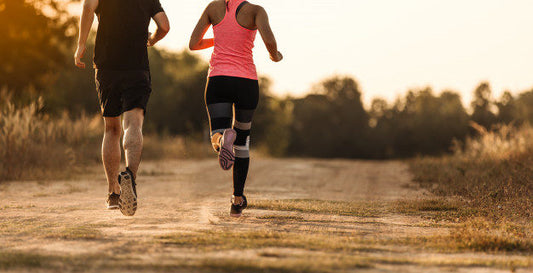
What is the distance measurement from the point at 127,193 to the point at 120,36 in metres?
1.48

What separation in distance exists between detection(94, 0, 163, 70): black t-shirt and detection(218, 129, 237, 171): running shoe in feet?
3.50

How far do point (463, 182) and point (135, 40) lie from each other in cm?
504

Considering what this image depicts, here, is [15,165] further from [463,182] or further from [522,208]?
A: [522,208]

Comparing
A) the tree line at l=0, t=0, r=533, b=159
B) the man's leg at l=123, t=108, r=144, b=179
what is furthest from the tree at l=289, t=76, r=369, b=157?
the man's leg at l=123, t=108, r=144, b=179

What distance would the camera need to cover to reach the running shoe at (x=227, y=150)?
4922 millimetres

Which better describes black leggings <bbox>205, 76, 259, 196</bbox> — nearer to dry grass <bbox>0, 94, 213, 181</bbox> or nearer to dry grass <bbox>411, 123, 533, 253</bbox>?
dry grass <bbox>411, 123, 533, 253</bbox>

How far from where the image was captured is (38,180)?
945cm

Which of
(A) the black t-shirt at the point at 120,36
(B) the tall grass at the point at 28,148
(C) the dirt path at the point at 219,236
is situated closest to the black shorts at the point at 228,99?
(A) the black t-shirt at the point at 120,36

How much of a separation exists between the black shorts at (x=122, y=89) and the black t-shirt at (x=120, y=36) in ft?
0.21

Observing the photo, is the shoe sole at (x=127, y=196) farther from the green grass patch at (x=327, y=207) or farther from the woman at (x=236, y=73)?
the green grass patch at (x=327, y=207)

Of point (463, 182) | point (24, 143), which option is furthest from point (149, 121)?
point (463, 182)

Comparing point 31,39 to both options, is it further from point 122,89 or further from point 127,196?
point 127,196

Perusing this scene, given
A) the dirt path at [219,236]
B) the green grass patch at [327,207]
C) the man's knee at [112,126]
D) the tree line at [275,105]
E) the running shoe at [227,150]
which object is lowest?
the dirt path at [219,236]

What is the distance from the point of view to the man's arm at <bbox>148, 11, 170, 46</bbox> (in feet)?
18.5
